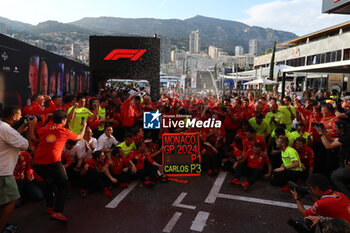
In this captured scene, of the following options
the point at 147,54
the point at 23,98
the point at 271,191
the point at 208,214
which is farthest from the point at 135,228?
the point at 147,54

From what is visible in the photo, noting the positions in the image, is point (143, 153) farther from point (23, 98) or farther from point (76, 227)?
point (23, 98)

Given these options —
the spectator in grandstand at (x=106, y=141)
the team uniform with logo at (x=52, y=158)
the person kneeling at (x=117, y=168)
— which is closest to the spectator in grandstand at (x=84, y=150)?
the spectator in grandstand at (x=106, y=141)

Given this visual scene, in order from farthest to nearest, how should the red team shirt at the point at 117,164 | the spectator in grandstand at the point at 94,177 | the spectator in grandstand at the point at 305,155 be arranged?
the spectator in grandstand at the point at 305,155
the red team shirt at the point at 117,164
the spectator in grandstand at the point at 94,177

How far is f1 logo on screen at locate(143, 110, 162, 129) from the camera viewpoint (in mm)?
7340

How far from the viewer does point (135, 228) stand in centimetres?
373

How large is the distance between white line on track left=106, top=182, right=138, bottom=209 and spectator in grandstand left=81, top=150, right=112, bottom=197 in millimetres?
216

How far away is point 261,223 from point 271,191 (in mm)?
Answer: 1423

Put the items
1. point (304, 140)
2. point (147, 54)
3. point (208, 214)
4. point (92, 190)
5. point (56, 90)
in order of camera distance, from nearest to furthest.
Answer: point (208, 214), point (92, 190), point (304, 140), point (56, 90), point (147, 54)

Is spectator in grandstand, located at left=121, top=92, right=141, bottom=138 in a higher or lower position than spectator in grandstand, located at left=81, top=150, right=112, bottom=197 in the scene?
higher

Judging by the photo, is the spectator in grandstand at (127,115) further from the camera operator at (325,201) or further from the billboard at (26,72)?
the camera operator at (325,201)

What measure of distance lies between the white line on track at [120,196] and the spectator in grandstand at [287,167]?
10.2ft

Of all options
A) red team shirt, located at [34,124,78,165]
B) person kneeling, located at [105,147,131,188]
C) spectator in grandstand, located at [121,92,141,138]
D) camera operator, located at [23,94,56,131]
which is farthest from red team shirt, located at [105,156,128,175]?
camera operator, located at [23,94,56,131]

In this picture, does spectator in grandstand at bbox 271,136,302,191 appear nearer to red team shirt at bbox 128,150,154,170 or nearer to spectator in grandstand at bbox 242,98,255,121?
spectator in grandstand at bbox 242,98,255,121

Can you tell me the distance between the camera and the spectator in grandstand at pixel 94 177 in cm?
494
